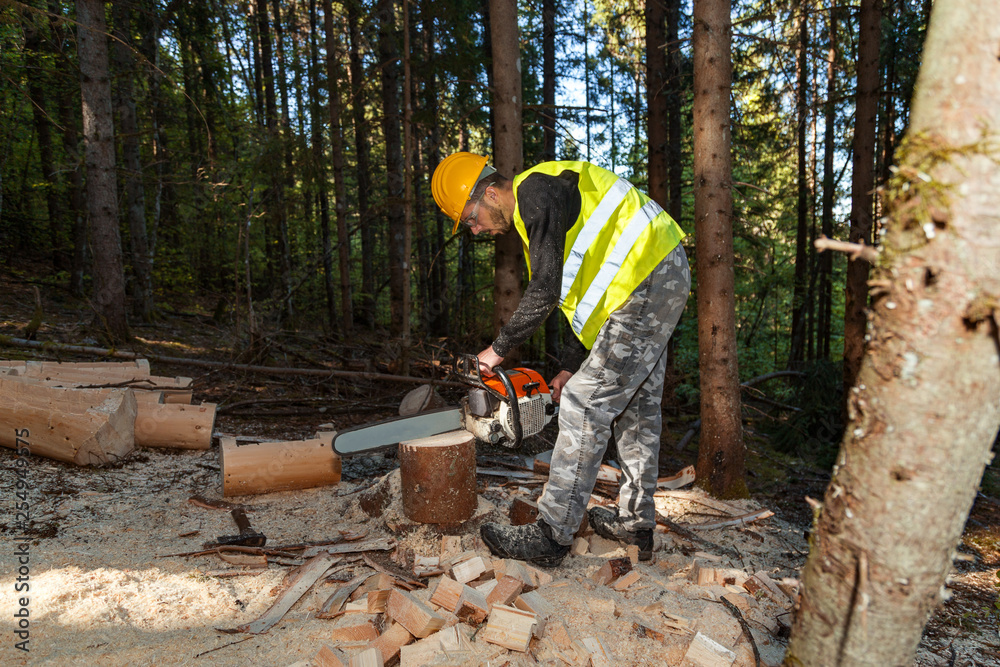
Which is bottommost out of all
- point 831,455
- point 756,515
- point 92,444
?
point 831,455

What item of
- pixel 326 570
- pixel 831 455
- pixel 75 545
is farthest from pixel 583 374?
pixel 831 455

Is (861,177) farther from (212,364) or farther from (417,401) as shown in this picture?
(212,364)

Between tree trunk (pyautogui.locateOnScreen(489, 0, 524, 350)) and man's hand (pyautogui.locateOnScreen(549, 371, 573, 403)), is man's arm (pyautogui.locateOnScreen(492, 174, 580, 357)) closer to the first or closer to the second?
man's hand (pyautogui.locateOnScreen(549, 371, 573, 403))

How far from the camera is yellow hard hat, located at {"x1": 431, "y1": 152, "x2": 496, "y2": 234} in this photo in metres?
2.71

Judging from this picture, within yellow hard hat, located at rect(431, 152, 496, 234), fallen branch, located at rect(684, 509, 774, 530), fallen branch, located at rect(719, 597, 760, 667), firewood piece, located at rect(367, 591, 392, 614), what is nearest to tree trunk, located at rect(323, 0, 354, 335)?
yellow hard hat, located at rect(431, 152, 496, 234)

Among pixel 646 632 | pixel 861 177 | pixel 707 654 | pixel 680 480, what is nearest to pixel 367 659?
pixel 646 632

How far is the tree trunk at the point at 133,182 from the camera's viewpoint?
937 cm

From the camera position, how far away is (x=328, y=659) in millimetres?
1800

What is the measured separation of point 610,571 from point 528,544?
0.38 metres

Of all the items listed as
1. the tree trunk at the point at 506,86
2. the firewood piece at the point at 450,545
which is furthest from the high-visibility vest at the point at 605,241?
the tree trunk at the point at 506,86

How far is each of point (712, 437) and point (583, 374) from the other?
1.66 metres

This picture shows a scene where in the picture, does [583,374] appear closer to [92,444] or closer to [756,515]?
[756,515]

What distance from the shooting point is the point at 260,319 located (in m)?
6.60

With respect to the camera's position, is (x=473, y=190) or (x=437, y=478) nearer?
(x=473, y=190)
